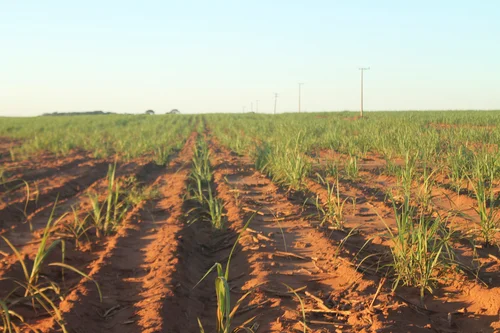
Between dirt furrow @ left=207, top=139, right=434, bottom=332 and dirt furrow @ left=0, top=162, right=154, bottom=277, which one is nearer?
dirt furrow @ left=207, top=139, right=434, bottom=332

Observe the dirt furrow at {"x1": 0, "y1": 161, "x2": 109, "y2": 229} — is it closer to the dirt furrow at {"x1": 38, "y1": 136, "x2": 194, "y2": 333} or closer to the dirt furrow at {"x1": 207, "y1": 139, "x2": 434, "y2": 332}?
the dirt furrow at {"x1": 38, "y1": 136, "x2": 194, "y2": 333}

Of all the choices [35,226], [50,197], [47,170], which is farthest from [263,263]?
[47,170]

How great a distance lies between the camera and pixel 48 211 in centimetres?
646

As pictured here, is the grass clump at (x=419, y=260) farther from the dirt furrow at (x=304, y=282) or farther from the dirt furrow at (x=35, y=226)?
the dirt furrow at (x=35, y=226)

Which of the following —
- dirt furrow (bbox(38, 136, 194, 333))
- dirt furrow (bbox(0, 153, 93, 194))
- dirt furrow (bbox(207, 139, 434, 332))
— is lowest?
dirt furrow (bbox(38, 136, 194, 333))

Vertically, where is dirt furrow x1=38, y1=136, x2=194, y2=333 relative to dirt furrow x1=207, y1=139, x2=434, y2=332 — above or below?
below

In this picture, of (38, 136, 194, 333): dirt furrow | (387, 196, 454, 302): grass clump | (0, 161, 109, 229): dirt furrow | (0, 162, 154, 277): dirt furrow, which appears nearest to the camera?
(38, 136, 194, 333): dirt furrow

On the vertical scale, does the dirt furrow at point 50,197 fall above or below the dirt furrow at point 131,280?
above

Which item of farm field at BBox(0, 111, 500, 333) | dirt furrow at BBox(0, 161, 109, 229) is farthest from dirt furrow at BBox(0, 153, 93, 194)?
farm field at BBox(0, 111, 500, 333)

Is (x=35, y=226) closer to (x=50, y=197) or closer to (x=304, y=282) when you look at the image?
(x=50, y=197)

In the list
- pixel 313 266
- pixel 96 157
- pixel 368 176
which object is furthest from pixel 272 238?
pixel 96 157

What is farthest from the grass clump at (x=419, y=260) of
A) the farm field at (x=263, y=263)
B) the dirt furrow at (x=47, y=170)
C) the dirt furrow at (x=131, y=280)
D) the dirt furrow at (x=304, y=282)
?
the dirt furrow at (x=47, y=170)

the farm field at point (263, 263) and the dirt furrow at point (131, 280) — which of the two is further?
the dirt furrow at point (131, 280)

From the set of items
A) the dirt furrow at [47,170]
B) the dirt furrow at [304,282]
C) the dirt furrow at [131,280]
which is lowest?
the dirt furrow at [131,280]
